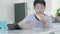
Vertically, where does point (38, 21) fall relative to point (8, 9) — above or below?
below

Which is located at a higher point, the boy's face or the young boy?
the boy's face

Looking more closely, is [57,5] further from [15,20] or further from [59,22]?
[15,20]

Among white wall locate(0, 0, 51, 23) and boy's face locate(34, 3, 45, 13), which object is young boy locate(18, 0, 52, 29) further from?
white wall locate(0, 0, 51, 23)

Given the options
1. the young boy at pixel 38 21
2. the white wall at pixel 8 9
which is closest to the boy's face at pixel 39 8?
the young boy at pixel 38 21

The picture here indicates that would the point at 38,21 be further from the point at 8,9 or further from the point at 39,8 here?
the point at 8,9

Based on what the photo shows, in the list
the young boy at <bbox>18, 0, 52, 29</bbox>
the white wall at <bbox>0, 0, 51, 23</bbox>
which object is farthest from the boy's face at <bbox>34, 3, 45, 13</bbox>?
the white wall at <bbox>0, 0, 51, 23</bbox>

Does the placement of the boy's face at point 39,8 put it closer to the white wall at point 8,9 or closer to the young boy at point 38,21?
the young boy at point 38,21

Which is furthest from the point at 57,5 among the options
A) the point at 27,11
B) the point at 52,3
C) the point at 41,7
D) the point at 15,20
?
the point at 41,7

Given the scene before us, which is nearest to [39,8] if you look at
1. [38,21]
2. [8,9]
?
[38,21]

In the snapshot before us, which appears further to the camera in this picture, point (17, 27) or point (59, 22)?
point (59, 22)

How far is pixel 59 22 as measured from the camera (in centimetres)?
314

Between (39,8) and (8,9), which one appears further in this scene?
(8,9)

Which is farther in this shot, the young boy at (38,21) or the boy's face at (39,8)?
the boy's face at (39,8)

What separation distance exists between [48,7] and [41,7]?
172cm
